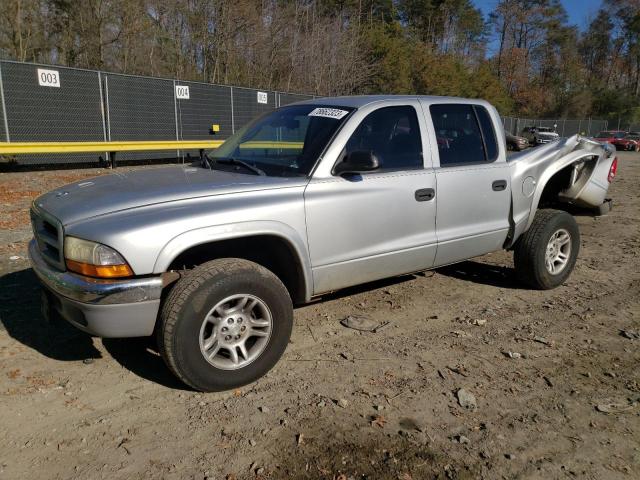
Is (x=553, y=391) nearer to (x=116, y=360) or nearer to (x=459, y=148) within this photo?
(x=459, y=148)

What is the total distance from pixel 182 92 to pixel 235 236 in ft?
45.9

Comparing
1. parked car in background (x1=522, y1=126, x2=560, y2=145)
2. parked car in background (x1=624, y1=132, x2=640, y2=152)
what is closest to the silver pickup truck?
parked car in background (x1=522, y1=126, x2=560, y2=145)

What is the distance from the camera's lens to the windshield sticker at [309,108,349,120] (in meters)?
3.77

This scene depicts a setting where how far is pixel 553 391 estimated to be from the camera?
10.6ft

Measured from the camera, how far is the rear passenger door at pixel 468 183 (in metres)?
4.17

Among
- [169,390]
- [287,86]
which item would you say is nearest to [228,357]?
[169,390]

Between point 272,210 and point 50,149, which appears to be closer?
point 272,210

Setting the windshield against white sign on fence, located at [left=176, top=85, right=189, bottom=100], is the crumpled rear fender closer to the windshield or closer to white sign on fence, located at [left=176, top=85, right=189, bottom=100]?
the windshield

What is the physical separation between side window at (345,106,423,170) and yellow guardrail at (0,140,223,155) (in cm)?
962

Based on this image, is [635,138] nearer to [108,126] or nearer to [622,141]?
[622,141]

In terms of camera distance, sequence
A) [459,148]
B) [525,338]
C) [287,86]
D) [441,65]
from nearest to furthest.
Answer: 1. [525,338]
2. [459,148]
3. [287,86]
4. [441,65]

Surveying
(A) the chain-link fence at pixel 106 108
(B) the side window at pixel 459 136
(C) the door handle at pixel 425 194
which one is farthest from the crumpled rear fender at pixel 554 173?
(A) the chain-link fence at pixel 106 108

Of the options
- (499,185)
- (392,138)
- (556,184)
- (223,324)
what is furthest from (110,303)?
(556,184)

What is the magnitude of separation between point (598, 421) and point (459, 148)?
7.75 ft
